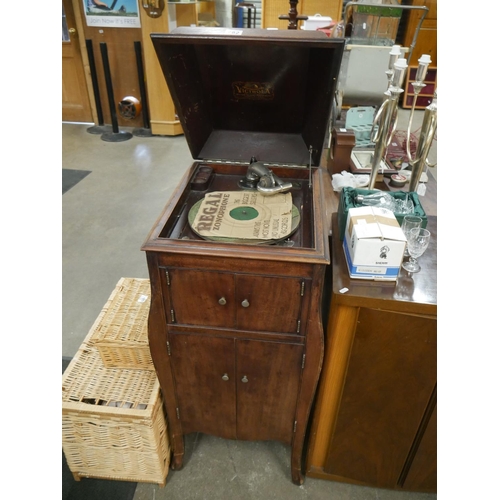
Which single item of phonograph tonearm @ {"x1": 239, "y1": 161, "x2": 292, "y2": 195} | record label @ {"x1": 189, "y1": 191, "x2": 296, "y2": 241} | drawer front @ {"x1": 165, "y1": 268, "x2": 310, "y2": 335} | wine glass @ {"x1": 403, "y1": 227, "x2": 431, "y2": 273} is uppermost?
phonograph tonearm @ {"x1": 239, "y1": 161, "x2": 292, "y2": 195}

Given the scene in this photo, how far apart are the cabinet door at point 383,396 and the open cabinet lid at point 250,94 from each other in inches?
25.9

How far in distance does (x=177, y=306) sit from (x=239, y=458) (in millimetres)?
810

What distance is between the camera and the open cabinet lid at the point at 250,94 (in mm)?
1213

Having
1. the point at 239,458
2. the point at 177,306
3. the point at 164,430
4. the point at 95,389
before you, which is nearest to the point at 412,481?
the point at 239,458

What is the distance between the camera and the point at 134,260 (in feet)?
8.49

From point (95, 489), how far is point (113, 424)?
A: 347 mm

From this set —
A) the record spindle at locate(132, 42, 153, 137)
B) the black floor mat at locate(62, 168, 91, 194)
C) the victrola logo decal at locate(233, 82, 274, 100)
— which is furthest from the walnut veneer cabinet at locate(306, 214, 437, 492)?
the record spindle at locate(132, 42, 153, 137)

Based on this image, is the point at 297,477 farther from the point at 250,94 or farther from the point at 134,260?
the point at 134,260

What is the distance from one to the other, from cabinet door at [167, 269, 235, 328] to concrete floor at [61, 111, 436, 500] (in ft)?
2.40

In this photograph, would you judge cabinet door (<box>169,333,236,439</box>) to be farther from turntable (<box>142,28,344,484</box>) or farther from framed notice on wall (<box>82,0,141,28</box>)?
framed notice on wall (<box>82,0,141,28</box>)

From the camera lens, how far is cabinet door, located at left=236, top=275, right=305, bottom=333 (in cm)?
103

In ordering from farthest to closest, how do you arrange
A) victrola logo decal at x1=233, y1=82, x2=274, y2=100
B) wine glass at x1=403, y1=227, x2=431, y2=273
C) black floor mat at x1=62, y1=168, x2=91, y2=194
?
black floor mat at x1=62, y1=168, x2=91, y2=194 → victrola logo decal at x1=233, y1=82, x2=274, y2=100 → wine glass at x1=403, y1=227, x2=431, y2=273

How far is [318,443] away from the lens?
140 cm

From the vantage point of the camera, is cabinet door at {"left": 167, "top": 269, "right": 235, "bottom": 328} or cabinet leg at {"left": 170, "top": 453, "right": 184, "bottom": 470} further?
cabinet leg at {"left": 170, "top": 453, "right": 184, "bottom": 470}
